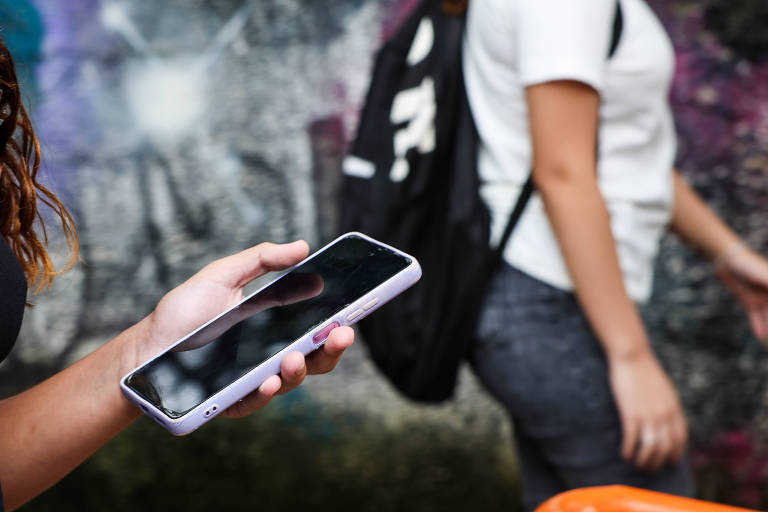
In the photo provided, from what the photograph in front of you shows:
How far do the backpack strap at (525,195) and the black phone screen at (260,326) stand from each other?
1.32 feet

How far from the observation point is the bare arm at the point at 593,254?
4.29 ft

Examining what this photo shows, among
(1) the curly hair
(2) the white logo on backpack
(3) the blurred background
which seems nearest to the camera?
(1) the curly hair

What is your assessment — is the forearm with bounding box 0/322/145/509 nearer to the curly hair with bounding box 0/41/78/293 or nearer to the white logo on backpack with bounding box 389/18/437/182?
the curly hair with bounding box 0/41/78/293

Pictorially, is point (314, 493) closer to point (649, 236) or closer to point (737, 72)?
point (649, 236)

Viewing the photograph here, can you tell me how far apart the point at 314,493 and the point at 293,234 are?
0.90 m

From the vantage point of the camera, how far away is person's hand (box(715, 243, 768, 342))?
1689 millimetres

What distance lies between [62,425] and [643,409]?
0.94 meters

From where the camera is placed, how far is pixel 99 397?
1066 millimetres

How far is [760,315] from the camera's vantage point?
171cm

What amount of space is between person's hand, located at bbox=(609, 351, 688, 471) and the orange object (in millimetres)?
618

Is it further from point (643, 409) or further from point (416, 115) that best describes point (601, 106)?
point (643, 409)

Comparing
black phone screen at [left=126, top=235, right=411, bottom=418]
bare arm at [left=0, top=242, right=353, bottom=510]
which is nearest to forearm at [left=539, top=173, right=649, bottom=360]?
black phone screen at [left=126, top=235, right=411, bottom=418]

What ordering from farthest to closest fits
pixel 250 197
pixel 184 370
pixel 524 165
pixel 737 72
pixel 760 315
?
pixel 250 197 < pixel 737 72 < pixel 760 315 < pixel 524 165 < pixel 184 370

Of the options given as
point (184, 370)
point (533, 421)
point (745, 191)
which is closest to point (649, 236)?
point (533, 421)
